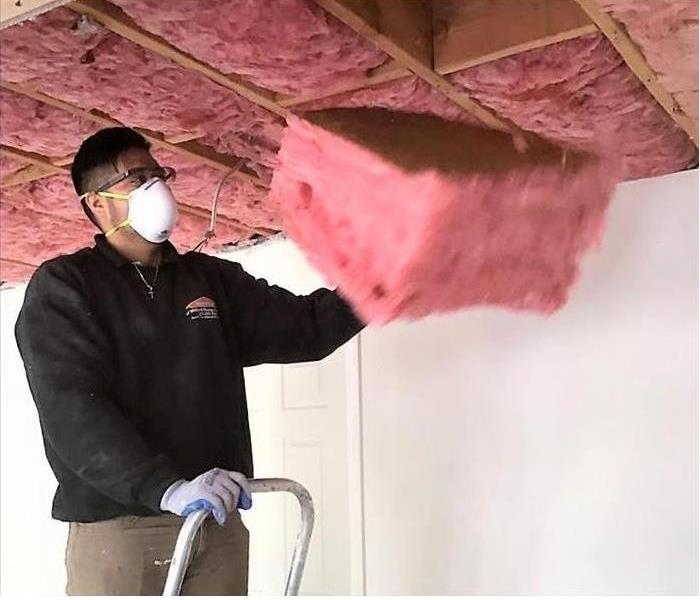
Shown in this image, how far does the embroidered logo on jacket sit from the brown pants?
389mm

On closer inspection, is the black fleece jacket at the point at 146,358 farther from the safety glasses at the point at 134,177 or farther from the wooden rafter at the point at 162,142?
the wooden rafter at the point at 162,142

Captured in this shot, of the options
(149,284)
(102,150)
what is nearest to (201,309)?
(149,284)

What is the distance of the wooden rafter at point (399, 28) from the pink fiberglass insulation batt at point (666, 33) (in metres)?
0.44

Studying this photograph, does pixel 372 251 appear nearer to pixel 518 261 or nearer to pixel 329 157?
pixel 329 157

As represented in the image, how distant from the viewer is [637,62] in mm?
1935

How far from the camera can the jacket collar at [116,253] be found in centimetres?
179

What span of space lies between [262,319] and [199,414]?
26cm

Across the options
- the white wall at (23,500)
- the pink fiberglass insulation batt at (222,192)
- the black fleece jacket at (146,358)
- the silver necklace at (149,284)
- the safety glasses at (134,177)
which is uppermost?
the pink fiberglass insulation batt at (222,192)

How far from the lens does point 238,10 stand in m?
1.81

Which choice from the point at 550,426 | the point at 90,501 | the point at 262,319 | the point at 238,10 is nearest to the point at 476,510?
the point at 550,426

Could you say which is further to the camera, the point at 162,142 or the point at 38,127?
the point at 162,142

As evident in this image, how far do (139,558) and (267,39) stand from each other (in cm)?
107

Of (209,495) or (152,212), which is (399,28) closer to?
(152,212)

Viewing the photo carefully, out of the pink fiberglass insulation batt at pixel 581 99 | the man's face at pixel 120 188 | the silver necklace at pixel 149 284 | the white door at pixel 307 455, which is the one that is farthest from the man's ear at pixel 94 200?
the white door at pixel 307 455
